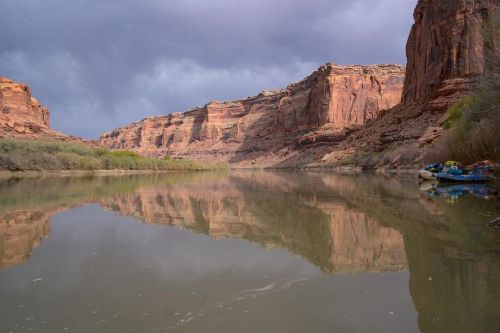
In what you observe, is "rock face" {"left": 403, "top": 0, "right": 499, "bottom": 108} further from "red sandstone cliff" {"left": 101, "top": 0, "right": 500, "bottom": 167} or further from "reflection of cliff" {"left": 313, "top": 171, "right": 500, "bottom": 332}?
"reflection of cliff" {"left": 313, "top": 171, "right": 500, "bottom": 332}

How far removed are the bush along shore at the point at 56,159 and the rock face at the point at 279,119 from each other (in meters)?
38.5

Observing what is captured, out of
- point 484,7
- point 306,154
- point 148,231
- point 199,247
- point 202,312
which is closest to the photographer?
point 202,312

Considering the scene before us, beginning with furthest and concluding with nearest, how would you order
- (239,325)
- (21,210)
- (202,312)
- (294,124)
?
(294,124), (21,210), (202,312), (239,325)

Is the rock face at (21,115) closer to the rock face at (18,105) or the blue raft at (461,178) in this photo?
the rock face at (18,105)

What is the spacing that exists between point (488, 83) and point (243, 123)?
103 m

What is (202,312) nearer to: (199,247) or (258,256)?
(258,256)

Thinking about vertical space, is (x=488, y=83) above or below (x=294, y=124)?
below

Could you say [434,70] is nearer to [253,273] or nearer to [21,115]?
[253,273]

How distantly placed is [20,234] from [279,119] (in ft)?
314

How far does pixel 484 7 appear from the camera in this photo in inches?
1893

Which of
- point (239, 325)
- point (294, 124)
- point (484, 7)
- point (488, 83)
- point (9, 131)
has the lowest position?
point (239, 325)

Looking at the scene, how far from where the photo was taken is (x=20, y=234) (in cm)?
782

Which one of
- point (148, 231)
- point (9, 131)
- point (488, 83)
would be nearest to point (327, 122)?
point (9, 131)

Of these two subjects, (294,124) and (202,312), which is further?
(294,124)
